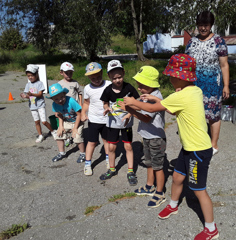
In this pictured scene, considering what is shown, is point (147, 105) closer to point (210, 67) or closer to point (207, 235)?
point (207, 235)

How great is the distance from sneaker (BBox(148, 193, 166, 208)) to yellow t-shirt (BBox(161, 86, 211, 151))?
0.88 meters

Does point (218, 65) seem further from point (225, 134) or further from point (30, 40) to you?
point (30, 40)

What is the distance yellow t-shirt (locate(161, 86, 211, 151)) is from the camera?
242 cm

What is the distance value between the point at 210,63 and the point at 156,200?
214cm

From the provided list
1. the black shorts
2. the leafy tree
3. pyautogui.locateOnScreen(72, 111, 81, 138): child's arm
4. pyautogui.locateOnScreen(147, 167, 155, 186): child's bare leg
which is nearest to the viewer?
pyautogui.locateOnScreen(147, 167, 155, 186): child's bare leg

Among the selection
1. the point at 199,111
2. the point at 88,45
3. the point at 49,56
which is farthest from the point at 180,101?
the point at 49,56

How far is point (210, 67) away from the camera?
394 centimetres

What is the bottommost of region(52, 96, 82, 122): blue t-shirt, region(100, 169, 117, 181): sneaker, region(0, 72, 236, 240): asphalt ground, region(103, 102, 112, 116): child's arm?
region(0, 72, 236, 240): asphalt ground

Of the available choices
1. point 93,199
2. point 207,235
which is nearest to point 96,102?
point 93,199

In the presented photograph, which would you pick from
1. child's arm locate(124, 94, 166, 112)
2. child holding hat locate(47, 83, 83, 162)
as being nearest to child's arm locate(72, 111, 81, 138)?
child holding hat locate(47, 83, 83, 162)

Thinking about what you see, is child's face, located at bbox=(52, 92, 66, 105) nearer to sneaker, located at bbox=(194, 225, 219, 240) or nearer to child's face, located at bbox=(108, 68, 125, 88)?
child's face, located at bbox=(108, 68, 125, 88)

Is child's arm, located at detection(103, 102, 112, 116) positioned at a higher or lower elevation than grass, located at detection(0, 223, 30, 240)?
higher

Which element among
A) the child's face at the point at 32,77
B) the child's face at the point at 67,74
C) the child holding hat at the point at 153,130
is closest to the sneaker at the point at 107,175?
the child holding hat at the point at 153,130

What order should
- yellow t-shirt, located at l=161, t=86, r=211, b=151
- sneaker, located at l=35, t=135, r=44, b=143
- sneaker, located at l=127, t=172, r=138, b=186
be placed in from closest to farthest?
yellow t-shirt, located at l=161, t=86, r=211, b=151 < sneaker, located at l=127, t=172, r=138, b=186 < sneaker, located at l=35, t=135, r=44, b=143
